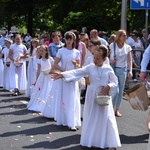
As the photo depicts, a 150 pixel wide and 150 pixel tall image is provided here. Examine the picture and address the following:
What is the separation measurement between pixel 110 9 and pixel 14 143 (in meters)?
33.7

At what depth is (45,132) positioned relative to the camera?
841 cm

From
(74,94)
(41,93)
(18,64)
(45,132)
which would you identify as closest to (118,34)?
(74,94)

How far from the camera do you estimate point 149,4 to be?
531 inches

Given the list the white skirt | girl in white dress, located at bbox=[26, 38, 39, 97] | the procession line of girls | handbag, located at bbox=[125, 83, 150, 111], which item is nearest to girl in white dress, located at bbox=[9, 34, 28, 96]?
girl in white dress, located at bbox=[26, 38, 39, 97]

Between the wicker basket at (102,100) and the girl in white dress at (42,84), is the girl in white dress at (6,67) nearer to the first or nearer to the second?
the girl in white dress at (42,84)

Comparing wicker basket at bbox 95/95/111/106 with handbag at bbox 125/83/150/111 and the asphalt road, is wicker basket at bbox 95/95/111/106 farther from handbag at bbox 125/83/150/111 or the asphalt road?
the asphalt road

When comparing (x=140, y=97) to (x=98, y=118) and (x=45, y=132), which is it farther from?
(x=45, y=132)

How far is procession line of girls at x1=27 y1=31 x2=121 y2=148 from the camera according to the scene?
272 inches

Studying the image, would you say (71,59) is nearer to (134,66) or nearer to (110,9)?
(134,66)

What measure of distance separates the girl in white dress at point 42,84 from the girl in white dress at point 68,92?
190 centimetres

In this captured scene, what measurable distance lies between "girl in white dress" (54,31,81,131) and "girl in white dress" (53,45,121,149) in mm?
1530

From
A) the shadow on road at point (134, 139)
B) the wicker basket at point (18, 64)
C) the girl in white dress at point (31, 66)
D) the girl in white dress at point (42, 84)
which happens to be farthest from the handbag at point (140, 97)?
the wicker basket at point (18, 64)

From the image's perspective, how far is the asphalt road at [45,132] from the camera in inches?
292

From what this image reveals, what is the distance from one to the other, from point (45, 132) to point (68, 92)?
90 cm
